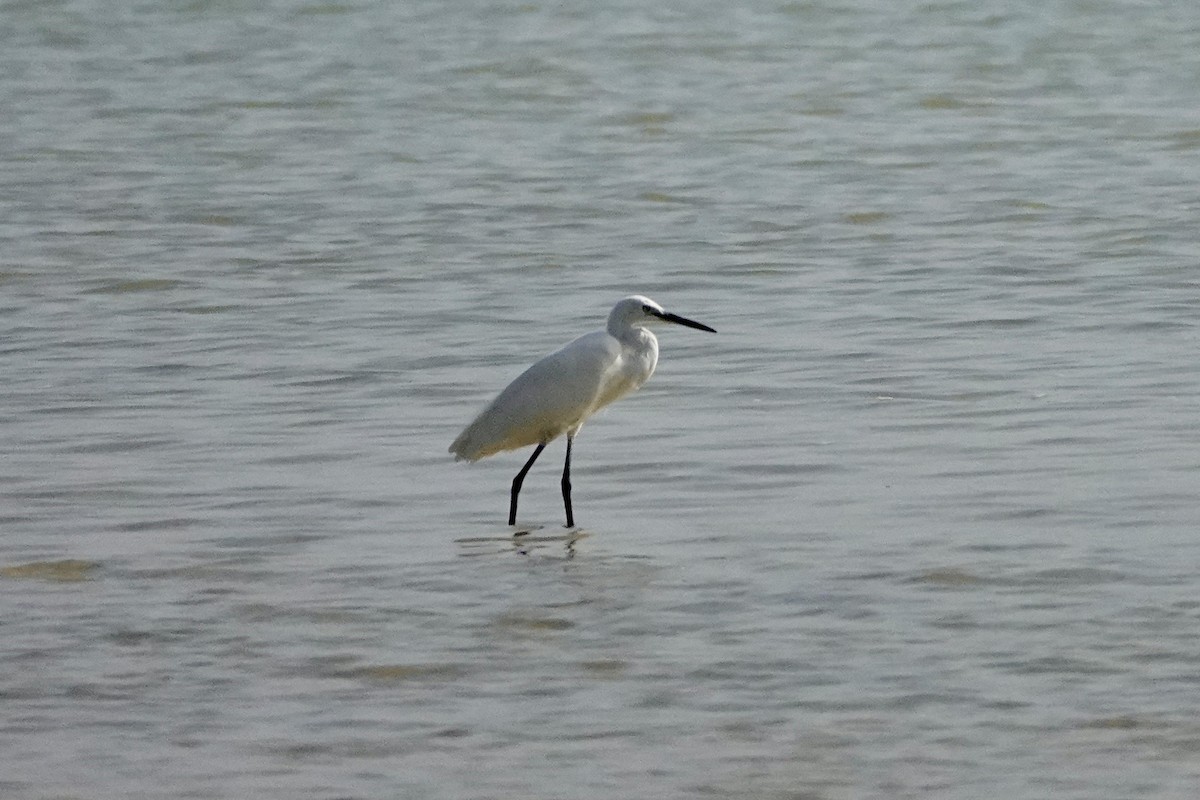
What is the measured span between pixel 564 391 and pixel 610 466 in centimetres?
49

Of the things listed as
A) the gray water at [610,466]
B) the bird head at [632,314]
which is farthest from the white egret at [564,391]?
the gray water at [610,466]

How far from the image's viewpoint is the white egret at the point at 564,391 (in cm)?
753

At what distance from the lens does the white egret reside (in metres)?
7.53

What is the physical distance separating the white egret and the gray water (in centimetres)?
20

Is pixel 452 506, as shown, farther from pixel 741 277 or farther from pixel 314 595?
pixel 741 277

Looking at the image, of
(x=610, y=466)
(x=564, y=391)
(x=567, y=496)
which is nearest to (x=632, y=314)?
(x=564, y=391)

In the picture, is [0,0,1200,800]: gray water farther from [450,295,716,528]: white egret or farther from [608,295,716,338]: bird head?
[608,295,716,338]: bird head

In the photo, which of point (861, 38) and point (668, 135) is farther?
point (861, 38)

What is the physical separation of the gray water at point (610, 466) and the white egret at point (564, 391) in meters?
0.20

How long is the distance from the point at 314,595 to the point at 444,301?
16.5 feet

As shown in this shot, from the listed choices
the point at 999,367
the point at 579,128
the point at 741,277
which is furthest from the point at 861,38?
the point at 999,367

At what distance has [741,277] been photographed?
12.0m

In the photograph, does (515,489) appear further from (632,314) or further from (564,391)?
(632,314)

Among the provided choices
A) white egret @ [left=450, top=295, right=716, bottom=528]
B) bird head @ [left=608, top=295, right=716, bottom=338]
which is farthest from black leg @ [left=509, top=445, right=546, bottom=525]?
bird head @ [left=608, top=295, right=716, bottom=338]
